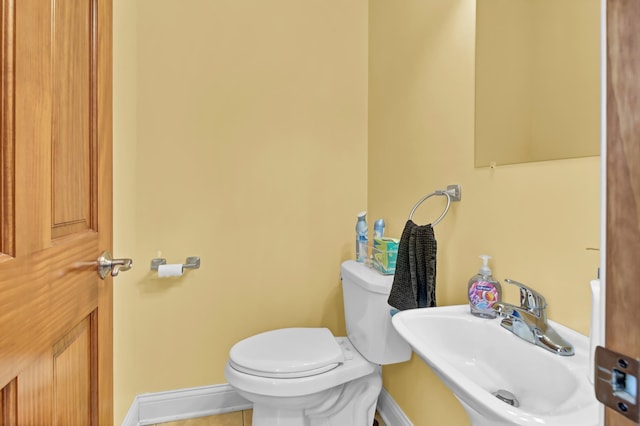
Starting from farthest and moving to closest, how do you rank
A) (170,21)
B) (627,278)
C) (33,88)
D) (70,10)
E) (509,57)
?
1. (170,21)
2. (509,57)
3. (70,10)
4. (33,88)
5. (627,278)

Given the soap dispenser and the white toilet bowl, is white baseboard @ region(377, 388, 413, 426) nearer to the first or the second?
the white toilet bowl

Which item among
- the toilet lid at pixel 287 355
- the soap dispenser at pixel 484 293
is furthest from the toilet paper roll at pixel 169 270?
the soap dispenser at pixel 484 293

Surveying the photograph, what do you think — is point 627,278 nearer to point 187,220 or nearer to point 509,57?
point 509,57

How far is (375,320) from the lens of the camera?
1381 millimetres

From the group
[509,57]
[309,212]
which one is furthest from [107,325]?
[509,57]

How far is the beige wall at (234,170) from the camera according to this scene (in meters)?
1.67

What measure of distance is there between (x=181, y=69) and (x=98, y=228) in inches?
45.9

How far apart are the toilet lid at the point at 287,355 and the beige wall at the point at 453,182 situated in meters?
0.36

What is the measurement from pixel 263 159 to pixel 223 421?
50.1 inches

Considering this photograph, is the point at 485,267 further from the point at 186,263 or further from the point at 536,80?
the point at 186,263

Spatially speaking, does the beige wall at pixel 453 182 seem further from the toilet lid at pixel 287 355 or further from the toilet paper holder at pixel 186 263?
the toilet paper holder at pixel 186 263

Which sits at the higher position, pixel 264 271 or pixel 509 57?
pixel 509 57

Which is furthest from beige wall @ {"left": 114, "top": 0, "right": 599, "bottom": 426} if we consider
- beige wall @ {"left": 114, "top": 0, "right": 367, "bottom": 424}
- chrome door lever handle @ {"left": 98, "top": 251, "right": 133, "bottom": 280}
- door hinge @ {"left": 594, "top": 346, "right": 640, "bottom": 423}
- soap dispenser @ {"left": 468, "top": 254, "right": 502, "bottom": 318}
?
door hinge @ {"left": 594, "top": 346, "right": 640, "bottom": 423}

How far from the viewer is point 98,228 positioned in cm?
79
